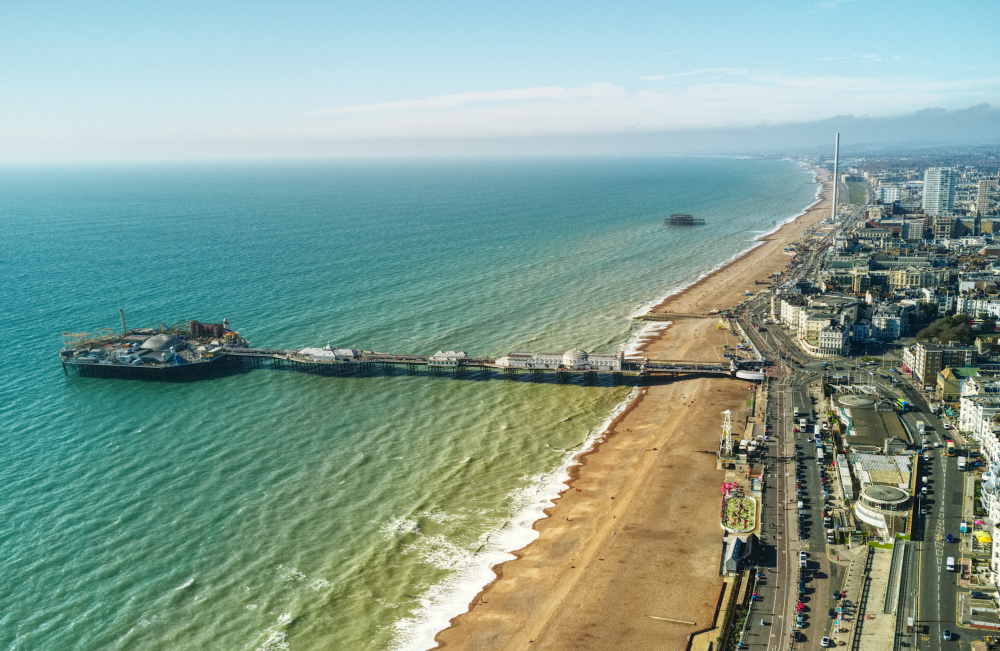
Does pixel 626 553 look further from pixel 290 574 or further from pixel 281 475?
pixel 281 475

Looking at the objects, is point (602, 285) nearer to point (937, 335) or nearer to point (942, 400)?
point (937, 335)

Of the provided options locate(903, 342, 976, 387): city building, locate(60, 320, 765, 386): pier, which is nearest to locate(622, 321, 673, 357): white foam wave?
locate(60, 320, 765, 386): pier

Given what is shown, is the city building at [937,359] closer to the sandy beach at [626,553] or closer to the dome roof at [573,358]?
the sandy beach at [626,553]

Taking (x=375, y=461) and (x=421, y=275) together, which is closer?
(x=375, y=461)

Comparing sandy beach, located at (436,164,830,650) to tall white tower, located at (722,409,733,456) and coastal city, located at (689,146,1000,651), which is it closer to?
tall white tower, located at (722,409,733,456)

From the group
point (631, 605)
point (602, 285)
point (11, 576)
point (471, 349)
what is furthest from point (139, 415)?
point (602, 285)

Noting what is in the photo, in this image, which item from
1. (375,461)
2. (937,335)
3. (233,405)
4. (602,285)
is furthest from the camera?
(602,285)

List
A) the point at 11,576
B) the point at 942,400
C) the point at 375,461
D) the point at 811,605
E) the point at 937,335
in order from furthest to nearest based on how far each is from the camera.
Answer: the point at 937,335
the point at 942,400
the point at 375,461
the point at 11,576
the point at 811,605

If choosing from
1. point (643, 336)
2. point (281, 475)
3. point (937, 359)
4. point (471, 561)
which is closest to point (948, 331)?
point (937, 359)
